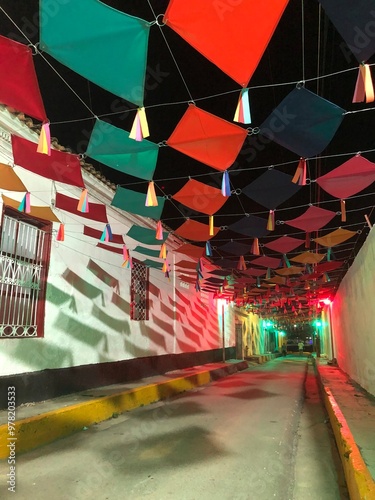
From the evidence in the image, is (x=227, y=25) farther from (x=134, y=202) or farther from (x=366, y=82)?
(x=134, y=202)

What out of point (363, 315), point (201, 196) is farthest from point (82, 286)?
point (363, 315)

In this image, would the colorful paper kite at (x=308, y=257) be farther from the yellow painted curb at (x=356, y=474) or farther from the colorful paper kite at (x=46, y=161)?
the colorful paper kite at (x=46, y=161)

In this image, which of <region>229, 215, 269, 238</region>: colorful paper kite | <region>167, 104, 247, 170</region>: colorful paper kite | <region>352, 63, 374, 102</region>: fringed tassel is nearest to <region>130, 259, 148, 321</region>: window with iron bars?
<region>229, 215, 269, 238</region>: colorful paper kite

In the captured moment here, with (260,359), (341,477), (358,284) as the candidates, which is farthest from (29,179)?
(260,359)

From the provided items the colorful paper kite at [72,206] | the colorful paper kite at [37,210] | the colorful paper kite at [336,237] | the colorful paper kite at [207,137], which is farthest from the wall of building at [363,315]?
the colorful paper kite at [37,210]

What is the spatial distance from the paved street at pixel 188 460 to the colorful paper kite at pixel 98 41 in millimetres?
3991

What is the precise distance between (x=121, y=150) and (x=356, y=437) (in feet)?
15.8

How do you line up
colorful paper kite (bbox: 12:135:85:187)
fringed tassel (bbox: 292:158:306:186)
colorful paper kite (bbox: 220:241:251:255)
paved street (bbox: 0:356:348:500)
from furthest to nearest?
colorful paper kite (bbox: 220:241:251:255), fringed tassel (bbox: 292:158:306:186), colorful paper kite (bbox: 12:135:85:187), paved street (bbox: 0:356:348:500)

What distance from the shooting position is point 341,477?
3.72 meters

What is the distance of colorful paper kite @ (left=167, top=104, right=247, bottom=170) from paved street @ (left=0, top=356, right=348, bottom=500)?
3846 millimetres

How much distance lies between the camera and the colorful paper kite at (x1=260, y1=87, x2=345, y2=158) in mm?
3615

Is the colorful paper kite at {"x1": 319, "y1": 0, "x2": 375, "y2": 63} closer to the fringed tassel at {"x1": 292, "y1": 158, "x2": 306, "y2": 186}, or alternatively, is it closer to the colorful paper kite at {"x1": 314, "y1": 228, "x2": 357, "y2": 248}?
the fringed tassel at {"x1": 292, "y1": 158, "x2": 306, "y2": 186}

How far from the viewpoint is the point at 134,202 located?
6285mm

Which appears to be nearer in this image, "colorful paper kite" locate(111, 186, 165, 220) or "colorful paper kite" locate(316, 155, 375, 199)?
"colorful paper kite" locate(316, 155, 375, 199)
